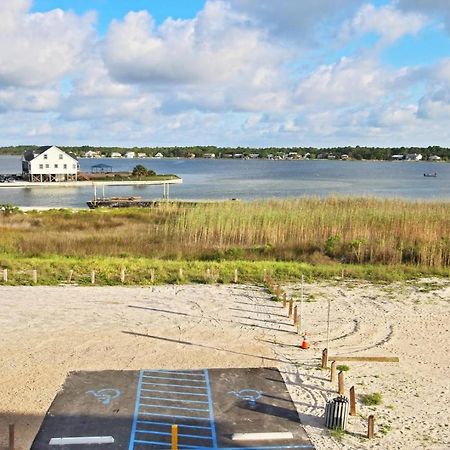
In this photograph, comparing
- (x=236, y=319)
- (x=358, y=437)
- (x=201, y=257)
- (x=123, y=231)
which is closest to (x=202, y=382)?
(x=358, y=437)

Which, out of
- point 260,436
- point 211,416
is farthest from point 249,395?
point 260,436

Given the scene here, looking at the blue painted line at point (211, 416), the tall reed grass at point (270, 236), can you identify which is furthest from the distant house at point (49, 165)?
the blue painted line at point (211, 416)

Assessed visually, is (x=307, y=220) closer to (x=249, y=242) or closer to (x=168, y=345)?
(x=249, y=242)

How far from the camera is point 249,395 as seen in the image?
466 inches

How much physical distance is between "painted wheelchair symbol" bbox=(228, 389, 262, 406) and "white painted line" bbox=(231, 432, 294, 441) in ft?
4.44

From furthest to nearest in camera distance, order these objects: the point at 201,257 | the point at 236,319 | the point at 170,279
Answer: the point at 201,257, the point at 170,279, the point at 236,319

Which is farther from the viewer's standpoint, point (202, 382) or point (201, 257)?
point (201, 257)

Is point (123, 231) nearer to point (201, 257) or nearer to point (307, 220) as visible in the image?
point (201, 257)

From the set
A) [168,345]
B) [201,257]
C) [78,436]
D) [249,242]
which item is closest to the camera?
[78,436]

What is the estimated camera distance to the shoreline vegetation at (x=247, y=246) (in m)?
23.5

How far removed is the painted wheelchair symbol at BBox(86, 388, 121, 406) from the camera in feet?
37.6

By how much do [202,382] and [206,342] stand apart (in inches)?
104

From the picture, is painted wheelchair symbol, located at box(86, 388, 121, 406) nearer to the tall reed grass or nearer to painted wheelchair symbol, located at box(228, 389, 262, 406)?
painted wheelchair symbol, located at box(228, 389, 262, 406)

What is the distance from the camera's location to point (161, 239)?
31078 mm
